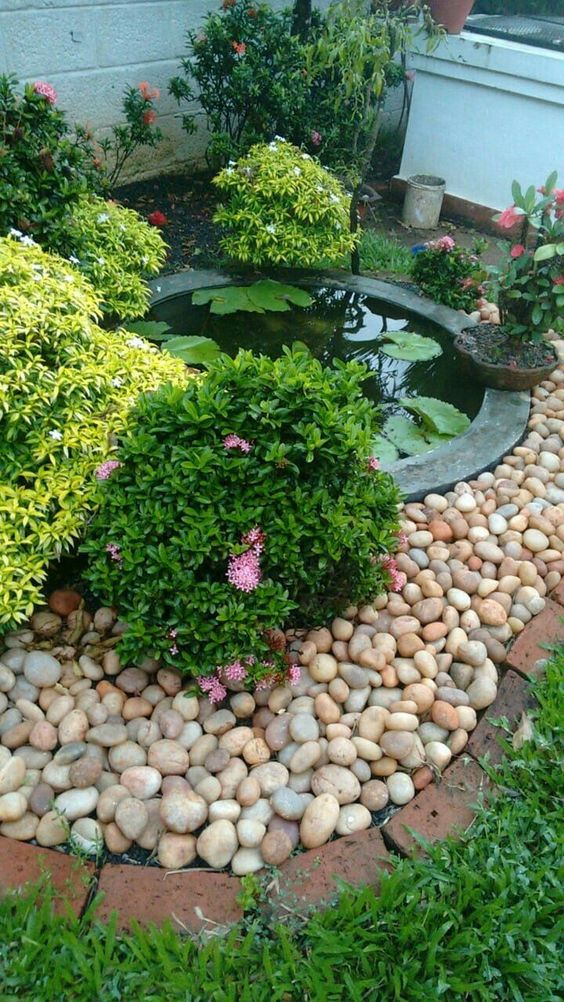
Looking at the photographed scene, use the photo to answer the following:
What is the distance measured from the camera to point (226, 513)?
207cm

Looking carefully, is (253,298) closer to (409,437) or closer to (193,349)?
(193,349)

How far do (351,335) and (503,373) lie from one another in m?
0.88

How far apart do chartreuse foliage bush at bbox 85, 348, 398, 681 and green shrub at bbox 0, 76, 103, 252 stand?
128 centimetres

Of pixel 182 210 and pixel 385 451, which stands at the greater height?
pixel 182 210

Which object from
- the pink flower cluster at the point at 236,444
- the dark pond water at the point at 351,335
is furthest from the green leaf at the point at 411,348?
the pink flower cluster at the point at 236,444

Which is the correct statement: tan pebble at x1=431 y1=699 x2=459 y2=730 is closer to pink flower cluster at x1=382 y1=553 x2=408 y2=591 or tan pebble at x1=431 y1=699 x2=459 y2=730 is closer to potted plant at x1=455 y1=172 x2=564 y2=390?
pink flower cluster at x1=382 y1=553 x2=408 y2=591

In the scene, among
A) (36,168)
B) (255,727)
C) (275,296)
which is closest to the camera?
(255,727)

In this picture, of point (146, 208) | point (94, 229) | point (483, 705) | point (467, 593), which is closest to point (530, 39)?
point (146, 208)

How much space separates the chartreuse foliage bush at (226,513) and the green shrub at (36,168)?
128 cm

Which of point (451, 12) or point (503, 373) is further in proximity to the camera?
point (451, 12)

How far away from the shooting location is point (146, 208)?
205 inches

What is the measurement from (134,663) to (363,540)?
70 centimetres

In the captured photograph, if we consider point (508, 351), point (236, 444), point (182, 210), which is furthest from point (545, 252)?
point (182, 210)

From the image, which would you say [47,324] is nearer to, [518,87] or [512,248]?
[512,248]
